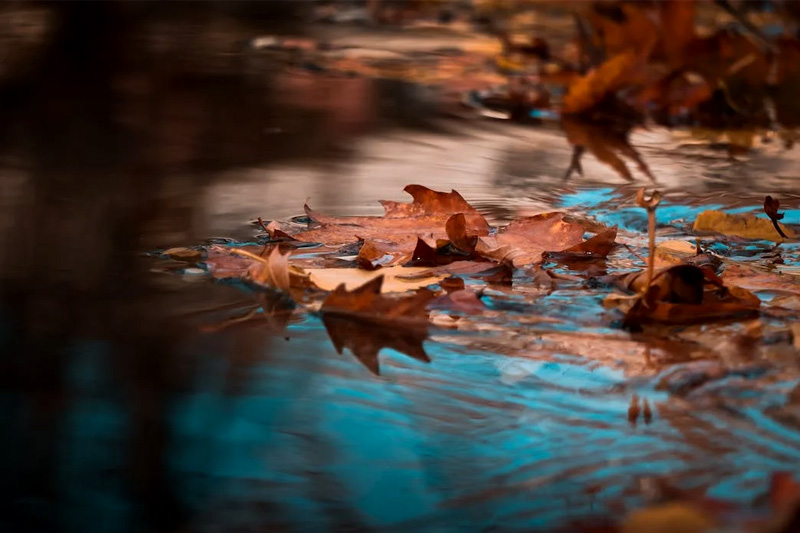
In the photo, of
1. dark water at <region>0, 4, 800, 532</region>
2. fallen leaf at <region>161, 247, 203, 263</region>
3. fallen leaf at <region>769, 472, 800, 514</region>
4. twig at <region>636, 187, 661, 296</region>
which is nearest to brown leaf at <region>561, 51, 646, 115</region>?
dark water at <region>0, 4, 800, 532</region>

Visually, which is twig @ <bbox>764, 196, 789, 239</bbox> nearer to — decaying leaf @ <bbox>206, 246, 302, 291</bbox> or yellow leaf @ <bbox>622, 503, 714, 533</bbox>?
decaying leaf @ <bbox>206, 246, 302, 291</bbox>

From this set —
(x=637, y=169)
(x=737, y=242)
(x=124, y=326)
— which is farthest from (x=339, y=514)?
(x=637, y=169)

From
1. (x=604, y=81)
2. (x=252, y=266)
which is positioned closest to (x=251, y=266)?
(x=252, y=266)

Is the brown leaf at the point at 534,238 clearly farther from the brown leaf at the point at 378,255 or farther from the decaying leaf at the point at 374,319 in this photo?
the decaying leaf at the point at 374,319

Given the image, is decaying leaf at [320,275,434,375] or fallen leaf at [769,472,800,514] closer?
fallen leaf at [769,472,800,514]

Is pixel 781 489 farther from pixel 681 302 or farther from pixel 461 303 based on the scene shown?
pixel 461 303

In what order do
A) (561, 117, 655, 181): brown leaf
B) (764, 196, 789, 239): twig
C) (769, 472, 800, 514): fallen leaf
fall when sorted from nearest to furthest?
1. (769, 472, 800, 514): fallen leaf
2. (764, 196, 789, 239): twig
3. (561, 117, 655, 181): brown leaf
